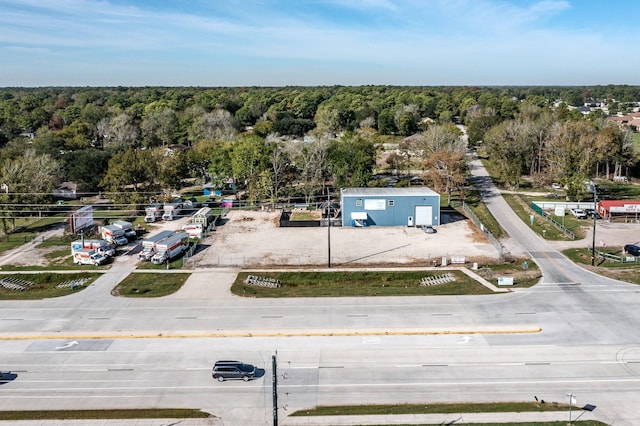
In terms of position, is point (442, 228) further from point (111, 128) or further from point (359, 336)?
point (111, 128)

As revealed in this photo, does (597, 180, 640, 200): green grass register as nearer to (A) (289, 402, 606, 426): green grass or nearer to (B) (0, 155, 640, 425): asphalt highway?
(B) (0, 155, 640, 425): asphalt highway

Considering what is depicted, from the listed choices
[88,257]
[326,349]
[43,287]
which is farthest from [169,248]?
[326,349]

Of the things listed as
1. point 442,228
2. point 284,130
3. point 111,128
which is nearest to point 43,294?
point 442,228

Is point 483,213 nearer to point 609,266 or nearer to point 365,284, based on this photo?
point 609,266

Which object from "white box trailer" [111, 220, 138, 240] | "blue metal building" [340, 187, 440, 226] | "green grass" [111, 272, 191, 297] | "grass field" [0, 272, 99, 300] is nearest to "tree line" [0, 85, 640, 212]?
"white box trailer" [111, 220, 138, 240]

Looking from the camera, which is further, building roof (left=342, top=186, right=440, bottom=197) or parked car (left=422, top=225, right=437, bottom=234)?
building roof (left=342, top=186, right=440, bottom=197)

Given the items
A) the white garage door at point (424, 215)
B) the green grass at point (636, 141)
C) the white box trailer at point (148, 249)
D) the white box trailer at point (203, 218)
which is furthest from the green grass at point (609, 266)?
the green grass at point (636, 141)

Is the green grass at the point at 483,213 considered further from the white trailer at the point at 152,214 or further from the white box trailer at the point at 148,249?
the white trailer at the point at 152,214
